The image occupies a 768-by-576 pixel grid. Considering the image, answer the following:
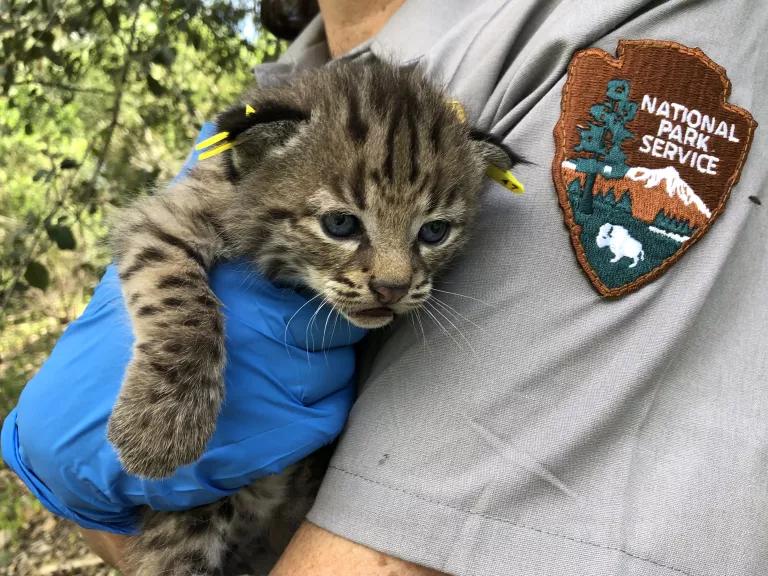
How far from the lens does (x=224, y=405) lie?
6.52ft

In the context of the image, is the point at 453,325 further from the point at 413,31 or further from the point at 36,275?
the point at 36,275

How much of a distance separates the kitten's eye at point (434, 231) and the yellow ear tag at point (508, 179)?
0.27 metres

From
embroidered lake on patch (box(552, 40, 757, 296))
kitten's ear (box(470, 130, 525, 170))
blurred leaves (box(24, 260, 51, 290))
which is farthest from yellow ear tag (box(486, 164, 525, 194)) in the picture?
blurred leaves (box(24, 260, 51, 290))

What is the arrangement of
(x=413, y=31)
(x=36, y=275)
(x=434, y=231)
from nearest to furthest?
(x=434, y=231) → (x=413, y=31) → (x=36, y=275)

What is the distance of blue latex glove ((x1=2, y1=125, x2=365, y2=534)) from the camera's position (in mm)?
1961

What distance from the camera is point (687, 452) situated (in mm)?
1703

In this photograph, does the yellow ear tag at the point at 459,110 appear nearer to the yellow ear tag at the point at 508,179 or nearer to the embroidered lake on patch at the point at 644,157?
the yellow ear tag at the point at 508,179

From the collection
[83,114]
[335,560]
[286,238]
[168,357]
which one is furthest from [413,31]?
[83,114]

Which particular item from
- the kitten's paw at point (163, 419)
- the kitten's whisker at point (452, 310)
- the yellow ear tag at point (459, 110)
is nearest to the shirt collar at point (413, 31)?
the yellow ear tag at point (459, 110)

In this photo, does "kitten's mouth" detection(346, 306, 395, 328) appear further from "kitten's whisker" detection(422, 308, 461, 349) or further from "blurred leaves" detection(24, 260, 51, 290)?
"blurred leaves" detection(24, 260, 51, 290)

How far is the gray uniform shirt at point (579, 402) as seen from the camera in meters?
1.66

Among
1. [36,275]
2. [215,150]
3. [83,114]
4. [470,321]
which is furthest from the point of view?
[83,114]

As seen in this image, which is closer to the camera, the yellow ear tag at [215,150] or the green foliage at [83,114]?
the yellow ear tag at [215,150]

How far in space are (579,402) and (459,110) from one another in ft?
2.98
